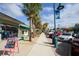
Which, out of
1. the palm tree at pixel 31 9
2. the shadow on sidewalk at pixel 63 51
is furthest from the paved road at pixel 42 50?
the palm tree at pixel 31 9

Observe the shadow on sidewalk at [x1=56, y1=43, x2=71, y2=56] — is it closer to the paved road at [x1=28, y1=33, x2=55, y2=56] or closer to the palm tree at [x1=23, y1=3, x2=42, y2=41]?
the paved road at [x1=28, y1=33, x2=55, y2=56]

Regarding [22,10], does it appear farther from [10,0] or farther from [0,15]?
[10,0]

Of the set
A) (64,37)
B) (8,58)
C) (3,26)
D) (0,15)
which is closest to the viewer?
(8,58)

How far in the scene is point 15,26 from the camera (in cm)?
2356

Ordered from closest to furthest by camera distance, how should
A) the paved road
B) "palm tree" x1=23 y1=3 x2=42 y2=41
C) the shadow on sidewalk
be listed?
the paved road
the shadow on sidewalk
"palm tree" x1=23 y1=3 x2=42 y2=41

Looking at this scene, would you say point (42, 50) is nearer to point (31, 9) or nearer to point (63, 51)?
point (63, 51)

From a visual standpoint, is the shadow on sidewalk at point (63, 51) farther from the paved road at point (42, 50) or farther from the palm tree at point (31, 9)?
the palm tree at point (31, 9)

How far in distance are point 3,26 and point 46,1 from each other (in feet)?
35.0

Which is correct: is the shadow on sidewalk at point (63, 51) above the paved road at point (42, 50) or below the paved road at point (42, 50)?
below

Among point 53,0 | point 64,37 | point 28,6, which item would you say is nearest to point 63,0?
point 53,0

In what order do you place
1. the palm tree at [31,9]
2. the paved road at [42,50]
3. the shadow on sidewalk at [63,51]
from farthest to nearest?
1. the palm tree at [31,9]
2. the shadow on sidewalk at [63,51]
3. the paved road at [42,50]

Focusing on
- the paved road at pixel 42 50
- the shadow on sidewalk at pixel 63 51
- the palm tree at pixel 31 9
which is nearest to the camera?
the paved road at pixel 42 50

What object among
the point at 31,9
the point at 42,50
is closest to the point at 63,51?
the point at 42,50

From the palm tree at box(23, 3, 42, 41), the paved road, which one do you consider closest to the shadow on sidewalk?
the paved road
